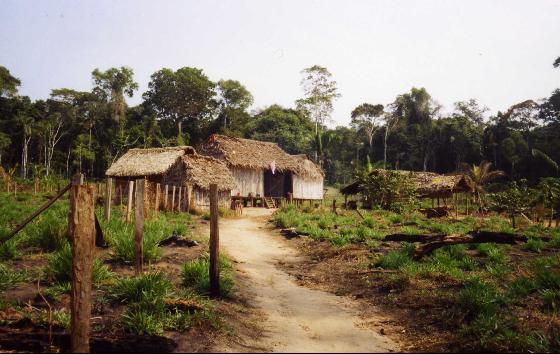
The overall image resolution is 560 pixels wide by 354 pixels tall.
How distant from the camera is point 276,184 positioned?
3381cm

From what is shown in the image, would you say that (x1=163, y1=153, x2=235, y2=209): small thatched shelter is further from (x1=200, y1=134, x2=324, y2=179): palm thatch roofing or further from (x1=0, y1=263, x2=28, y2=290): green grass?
(x1=0, y1=263, x2=28, y2=290): green grass

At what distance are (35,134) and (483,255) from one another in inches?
1617

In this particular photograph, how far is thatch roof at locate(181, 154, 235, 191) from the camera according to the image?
22.7m

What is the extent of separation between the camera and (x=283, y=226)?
53.3 ft

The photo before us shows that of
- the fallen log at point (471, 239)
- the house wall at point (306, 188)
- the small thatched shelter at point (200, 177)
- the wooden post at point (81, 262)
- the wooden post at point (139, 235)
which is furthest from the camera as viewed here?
the house wall at point (306, 188)

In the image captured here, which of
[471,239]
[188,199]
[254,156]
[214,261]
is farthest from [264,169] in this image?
[214,261]

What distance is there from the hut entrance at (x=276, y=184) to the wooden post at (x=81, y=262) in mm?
29417

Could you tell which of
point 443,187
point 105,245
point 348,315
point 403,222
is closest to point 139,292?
point 348,315

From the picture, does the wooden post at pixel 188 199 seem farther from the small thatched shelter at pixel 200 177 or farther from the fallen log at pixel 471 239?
the fallen log at pixel 471 239

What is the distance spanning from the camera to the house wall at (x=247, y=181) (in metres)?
29.9

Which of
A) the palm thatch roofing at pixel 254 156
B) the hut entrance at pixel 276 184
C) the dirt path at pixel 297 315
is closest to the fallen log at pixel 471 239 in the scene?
the dirt path at pixel 297 315

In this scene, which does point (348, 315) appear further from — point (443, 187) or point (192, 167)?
point (443, 187)

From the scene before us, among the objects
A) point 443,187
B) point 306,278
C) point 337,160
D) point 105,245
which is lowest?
point 306,278

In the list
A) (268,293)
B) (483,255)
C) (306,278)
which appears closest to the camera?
(268,293)
